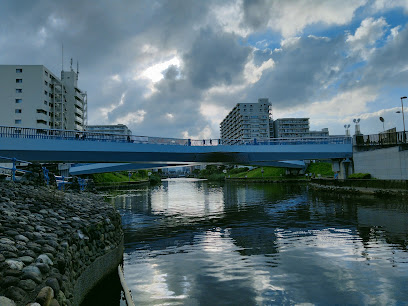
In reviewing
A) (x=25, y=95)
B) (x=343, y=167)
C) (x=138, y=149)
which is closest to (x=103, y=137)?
(x=138, y=149)

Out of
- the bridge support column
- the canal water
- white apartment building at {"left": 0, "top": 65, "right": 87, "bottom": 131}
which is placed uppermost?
white apartment building at {"left": 0, "top": 65, "right": 87, "bottom": 131}

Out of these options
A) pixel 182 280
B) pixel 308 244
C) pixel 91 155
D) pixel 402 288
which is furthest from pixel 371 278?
pixel 91 155

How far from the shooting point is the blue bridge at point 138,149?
1148 inches

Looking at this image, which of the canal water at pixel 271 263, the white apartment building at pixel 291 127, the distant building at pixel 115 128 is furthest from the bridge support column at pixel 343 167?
the distant building at pixel 115 128

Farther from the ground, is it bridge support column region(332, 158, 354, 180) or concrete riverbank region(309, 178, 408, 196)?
bridge support column region(332, 158, 354, 180)

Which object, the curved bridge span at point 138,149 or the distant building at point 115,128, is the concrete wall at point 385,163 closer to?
the curved bridge span at point 138,149

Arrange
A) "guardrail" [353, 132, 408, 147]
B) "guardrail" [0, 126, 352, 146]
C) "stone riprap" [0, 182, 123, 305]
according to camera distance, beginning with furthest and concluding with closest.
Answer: "guardrail" [353, 132, 408, 147], "guardrail" [0, 126, 352, 146], "stone riprap" [0, 182, 123, 305]

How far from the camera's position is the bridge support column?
47.4 m

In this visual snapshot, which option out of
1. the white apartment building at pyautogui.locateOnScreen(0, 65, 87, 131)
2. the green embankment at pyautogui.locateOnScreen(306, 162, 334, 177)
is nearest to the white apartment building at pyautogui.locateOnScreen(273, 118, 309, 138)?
the green embankment at pyautogui.locateOnScreen(306, 162, 334, 177)

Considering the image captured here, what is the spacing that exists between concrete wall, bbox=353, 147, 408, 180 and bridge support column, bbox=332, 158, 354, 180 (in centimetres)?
351

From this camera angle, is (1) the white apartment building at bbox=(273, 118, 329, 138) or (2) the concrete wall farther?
(1) the white apartment building at bbox=(273, 118, 329, 138)

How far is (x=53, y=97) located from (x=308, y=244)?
282 feet

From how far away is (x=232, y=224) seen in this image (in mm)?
20984

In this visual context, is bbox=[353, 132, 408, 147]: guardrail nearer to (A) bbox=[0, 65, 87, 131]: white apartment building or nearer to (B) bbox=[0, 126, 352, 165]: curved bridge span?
(B) bbox=[0, 126, 352, 165]: curved bridge span
